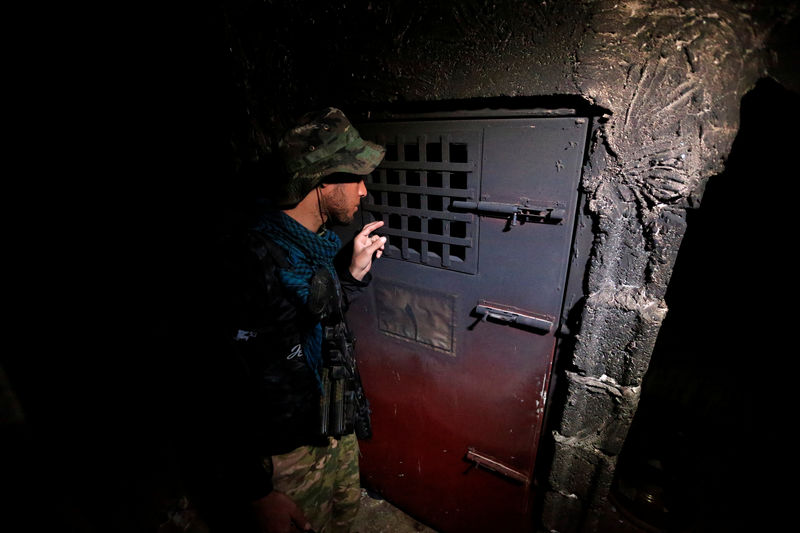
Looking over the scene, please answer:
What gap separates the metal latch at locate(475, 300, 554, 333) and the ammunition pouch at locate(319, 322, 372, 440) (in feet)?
2.70

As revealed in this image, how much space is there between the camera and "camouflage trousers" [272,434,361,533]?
1.84 meters

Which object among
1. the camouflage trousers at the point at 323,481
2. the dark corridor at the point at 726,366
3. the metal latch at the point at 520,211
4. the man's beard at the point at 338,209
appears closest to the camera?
the metal latch at the point at 520,211

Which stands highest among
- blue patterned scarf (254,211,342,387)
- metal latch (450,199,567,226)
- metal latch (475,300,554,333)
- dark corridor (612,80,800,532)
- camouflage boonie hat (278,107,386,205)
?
camouflage boonie hat (278,107,386,205)

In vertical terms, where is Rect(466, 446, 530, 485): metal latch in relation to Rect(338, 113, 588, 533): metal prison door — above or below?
below

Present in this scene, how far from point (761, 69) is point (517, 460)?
2.18 metres

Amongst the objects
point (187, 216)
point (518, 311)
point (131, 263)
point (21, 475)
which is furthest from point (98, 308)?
point (518, 311)

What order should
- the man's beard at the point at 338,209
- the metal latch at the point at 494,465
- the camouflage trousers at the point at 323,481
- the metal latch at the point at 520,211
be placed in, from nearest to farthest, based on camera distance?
the metal latch at the point at 520,211 < the man's beard at the point at 338,209 < the camouflage trousers at the point at 323,481 < the metal latch at the point at 494,465

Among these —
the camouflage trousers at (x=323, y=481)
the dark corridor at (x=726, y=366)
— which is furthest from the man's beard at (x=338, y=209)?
the dark corridor at (x=726, y=366)

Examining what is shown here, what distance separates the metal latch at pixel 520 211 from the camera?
4.80 feet

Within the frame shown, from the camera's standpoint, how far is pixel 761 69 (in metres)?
1.04

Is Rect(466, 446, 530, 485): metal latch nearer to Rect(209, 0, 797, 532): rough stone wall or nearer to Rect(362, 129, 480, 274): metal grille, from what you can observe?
Rect(209, 0, 797, 532): rough stone wall

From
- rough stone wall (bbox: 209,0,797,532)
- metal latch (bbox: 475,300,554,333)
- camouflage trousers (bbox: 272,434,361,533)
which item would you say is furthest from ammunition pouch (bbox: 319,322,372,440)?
rough stone wall (bbox: 209,0,797,532)

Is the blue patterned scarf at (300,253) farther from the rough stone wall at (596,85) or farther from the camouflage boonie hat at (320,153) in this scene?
the rough stone wall at (596,85)

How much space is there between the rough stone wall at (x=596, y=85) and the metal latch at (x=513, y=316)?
0.58 feet
